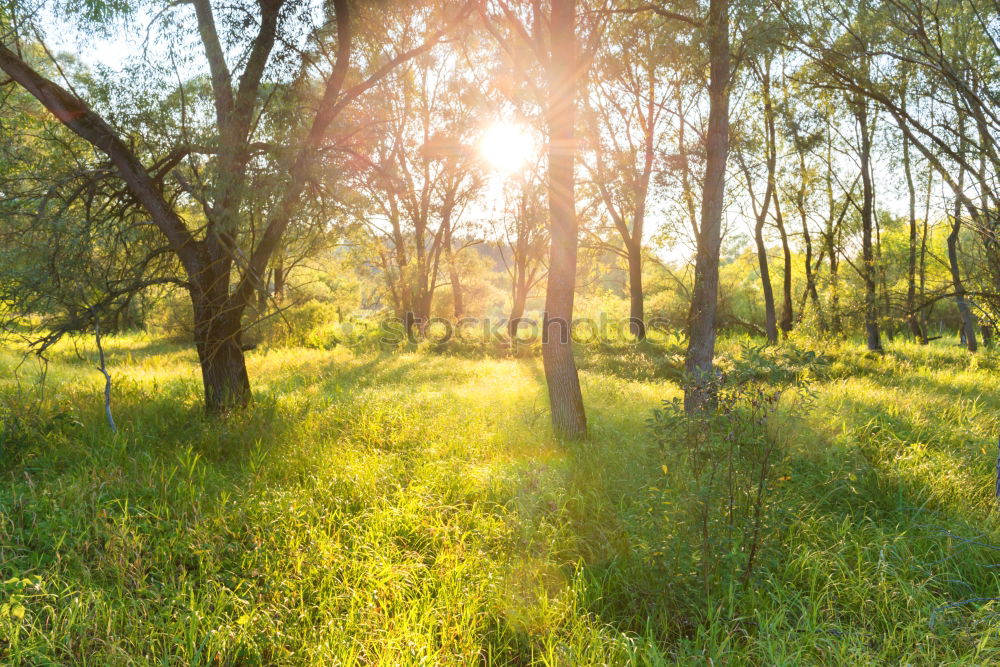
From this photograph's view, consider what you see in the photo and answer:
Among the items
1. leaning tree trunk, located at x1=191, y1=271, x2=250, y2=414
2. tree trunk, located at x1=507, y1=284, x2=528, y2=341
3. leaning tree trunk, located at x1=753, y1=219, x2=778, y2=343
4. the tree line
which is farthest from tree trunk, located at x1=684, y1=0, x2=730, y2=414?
tree trunk, located at x1=507, y1=284, x2=528, y2=341

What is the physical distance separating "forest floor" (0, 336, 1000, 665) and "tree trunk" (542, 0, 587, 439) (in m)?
0.58

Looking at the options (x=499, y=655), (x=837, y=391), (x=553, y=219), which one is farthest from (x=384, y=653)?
(x=837, y=391)

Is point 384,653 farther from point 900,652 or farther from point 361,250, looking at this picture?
point 361,250

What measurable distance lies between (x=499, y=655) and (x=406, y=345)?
1695 centimetres

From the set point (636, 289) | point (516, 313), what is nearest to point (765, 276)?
point (636, 289)

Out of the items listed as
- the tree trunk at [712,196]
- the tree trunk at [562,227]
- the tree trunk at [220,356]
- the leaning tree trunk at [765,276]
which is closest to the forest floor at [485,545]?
the tree trunk at [562,227]

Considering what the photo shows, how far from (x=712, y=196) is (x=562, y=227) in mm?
2487

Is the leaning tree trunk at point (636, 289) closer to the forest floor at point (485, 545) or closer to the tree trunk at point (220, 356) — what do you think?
the forest floor at point (485, 545)

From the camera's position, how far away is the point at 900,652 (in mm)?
2902

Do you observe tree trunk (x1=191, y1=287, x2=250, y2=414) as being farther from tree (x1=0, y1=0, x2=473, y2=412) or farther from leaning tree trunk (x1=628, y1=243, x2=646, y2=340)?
leaning tree trunk (x1=628, y1=243, x2=646, y2=340)

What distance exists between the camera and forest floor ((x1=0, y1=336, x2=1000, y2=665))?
293cm

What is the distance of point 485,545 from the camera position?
410 centimetres

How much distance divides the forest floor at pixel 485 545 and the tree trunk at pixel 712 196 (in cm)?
A: 186

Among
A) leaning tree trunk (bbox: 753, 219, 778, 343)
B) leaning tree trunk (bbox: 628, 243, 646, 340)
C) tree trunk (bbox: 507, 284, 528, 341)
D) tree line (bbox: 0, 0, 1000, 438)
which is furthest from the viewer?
tree trunk (bbox: 507, 284, 528, 341)
